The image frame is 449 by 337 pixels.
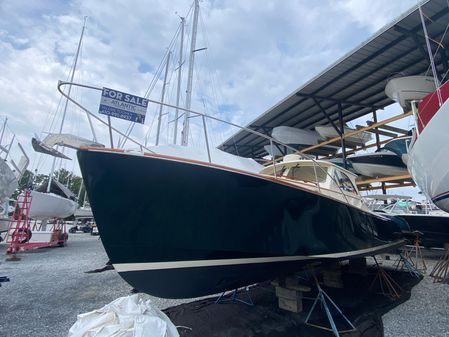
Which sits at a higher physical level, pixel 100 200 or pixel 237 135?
pixel 237 135

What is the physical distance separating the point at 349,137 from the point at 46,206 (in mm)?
13008

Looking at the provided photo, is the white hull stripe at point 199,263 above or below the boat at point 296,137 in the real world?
below

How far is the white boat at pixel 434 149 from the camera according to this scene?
3.48 meters

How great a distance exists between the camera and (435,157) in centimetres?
376

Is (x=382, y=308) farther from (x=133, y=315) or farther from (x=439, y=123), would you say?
(x=133, y=315)

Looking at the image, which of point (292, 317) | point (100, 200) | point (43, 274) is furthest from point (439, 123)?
point (43, 274)


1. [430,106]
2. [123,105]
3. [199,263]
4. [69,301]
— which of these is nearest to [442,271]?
[430,106]

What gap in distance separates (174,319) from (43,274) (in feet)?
12.5

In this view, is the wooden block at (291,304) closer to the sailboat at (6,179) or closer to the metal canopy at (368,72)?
the metal canopy at (368,72)

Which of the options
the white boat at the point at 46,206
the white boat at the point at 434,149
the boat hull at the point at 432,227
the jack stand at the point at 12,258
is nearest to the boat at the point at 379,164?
the boat hull at the point at 432,227

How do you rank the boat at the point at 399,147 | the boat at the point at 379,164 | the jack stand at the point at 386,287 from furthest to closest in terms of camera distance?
1. the boat at the point at 379,164
2. the boat at the point at 399,147
3. the jack stand at the point at 386,287

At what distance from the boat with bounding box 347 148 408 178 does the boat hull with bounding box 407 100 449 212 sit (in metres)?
6.18

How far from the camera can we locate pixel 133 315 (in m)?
Result: 2.17

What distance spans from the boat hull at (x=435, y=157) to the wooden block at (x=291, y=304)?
2748 millimetres
